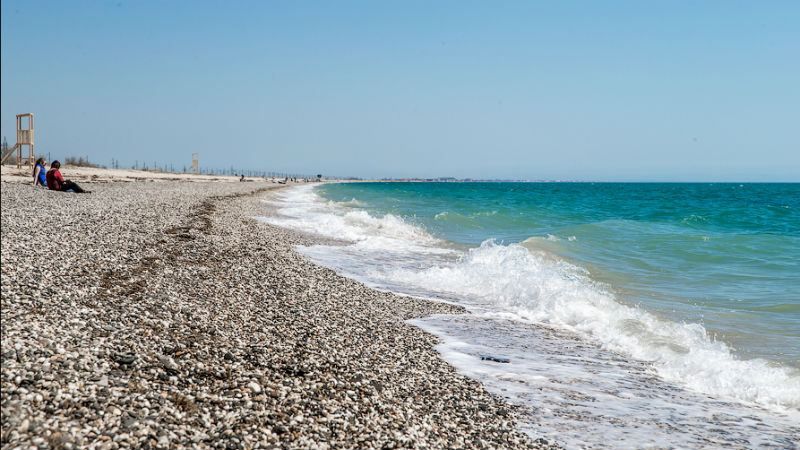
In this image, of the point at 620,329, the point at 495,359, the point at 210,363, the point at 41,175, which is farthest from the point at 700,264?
the point at 41,175

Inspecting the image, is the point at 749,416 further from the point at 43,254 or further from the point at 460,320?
the point at 43,254

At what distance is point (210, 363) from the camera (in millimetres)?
6445

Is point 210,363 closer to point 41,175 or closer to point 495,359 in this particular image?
point 495,359

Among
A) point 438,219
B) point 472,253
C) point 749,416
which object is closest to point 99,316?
point 749,416

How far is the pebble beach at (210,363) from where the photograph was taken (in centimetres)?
489

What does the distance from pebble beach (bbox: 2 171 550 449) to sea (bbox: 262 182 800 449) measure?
2.94ft

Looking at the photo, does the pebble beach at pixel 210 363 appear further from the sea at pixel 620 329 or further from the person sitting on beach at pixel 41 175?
the person sitting on beach at pixel 41 175

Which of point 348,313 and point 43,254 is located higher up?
point 43,254

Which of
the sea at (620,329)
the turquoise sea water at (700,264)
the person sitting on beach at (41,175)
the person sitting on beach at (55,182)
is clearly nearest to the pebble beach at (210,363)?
the sea at (620,329)

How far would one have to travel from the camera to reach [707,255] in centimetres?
2131

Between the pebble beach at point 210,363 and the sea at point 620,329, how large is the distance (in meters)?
0.90

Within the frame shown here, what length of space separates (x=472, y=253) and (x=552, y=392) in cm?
1237

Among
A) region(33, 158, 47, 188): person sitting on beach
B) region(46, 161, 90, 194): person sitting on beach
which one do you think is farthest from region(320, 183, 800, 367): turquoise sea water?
region(33, 158, 47, 188): person sitting on beach

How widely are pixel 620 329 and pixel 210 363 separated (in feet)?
25.8
